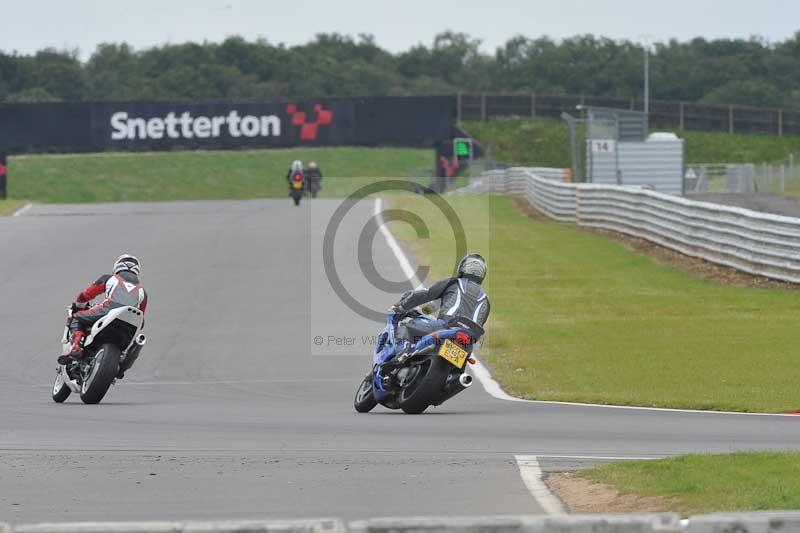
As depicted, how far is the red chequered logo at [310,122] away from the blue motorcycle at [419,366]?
50319 millimetres

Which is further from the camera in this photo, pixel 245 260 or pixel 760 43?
pixel 760 43

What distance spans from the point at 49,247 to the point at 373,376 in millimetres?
21686

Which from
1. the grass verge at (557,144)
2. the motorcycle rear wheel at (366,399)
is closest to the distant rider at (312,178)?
the grass verge at (557,144)

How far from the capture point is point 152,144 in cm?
6378

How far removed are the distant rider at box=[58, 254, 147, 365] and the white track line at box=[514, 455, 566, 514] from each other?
18.5 feet

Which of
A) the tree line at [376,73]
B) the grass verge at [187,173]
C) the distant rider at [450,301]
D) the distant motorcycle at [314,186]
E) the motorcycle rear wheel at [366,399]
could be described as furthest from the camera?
the tree line at [376,73]

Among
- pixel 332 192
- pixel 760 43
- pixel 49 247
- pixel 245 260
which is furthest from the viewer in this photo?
pixel 760 43

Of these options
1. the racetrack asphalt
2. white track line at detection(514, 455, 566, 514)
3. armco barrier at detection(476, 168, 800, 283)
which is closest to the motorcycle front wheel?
the racetrack asphalt

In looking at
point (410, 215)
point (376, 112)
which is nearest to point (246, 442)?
point (410, 215)

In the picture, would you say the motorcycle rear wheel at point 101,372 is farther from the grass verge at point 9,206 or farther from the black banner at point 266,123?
the black banner at point 266,123

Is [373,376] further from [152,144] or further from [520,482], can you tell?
[152,144]

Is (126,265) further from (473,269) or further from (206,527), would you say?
(206,527)

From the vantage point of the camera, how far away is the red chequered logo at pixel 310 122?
63.8 meters

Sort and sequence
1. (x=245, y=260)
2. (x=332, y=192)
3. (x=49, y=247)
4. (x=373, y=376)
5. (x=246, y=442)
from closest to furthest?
(x=246, y=442) < (x=373, y=376) < (x=245, y=260) < (x=49, y=247) < (x=332, y=192)
